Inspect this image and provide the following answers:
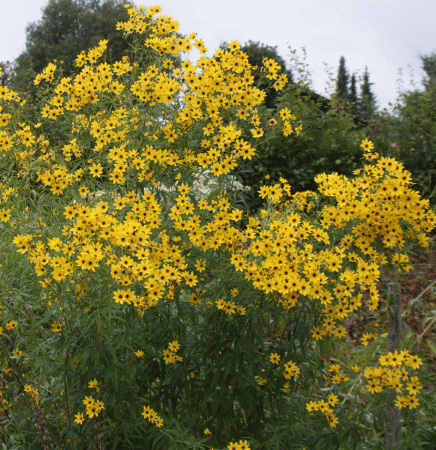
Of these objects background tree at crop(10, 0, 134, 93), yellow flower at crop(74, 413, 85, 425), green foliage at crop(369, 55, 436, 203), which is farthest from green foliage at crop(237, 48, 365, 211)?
background tree at crop(10, 0, 134, 93)

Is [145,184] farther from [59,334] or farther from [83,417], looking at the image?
[83,417]

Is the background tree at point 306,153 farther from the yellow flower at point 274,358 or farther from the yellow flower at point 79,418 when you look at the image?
the yellow flower at point 79,418

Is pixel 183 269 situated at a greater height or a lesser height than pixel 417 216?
A: lesser

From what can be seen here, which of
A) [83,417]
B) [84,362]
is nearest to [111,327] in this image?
[84,362]

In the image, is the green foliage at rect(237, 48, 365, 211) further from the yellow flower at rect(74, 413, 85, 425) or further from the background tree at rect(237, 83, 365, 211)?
the yellow flower at rect(74, 413, 85, 425)

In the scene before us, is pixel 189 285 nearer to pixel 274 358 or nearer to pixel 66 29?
pixel 274 358

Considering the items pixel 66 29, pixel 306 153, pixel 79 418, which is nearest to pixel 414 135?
pixel 306 153

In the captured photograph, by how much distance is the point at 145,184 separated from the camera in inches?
106

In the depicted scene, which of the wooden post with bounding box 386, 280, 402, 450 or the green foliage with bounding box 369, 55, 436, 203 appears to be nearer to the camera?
the wooden post with bounding box 386, 280, 402, 450

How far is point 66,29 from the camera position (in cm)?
2662

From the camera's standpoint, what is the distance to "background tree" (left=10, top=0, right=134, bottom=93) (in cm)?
2441

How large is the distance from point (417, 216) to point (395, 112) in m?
5.00

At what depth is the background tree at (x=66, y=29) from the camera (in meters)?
24.4

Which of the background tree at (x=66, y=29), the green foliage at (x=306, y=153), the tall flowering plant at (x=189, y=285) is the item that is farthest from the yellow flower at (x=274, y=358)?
the background tree at (x=66, y=29)
